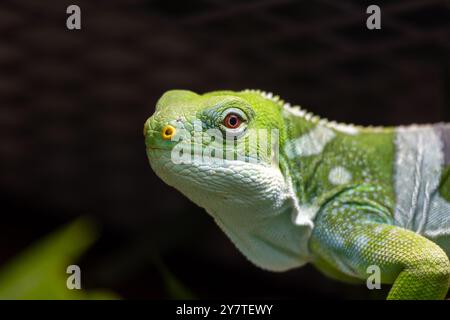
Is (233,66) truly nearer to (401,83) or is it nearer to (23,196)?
(401,83)

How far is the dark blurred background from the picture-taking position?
9.98 ft

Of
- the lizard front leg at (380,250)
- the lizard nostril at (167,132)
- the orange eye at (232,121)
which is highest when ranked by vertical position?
the orange eye at (232,121)

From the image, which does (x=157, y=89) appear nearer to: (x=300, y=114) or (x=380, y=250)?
(x=300, y=114)

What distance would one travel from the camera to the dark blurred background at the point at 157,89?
120 inches

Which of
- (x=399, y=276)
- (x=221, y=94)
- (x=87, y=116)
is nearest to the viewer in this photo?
(x=399, y=276)

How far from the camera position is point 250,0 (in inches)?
104

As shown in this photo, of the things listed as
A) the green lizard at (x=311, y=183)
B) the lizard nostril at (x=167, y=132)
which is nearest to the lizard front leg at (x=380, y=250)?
the green lizard at (x=311, y=183)

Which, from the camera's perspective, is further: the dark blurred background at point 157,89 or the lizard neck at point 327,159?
the dark blurred background at point 157,89

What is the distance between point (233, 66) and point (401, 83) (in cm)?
99

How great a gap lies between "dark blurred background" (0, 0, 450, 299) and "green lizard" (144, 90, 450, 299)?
25.2 inches

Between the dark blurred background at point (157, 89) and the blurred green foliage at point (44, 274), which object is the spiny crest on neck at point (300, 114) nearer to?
the dark blurred background at point (157, 89)

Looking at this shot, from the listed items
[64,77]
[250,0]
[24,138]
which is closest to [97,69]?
[64,77]

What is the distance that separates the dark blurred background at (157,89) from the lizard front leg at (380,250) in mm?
742

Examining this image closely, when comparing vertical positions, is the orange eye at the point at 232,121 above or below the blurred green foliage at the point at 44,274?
above
